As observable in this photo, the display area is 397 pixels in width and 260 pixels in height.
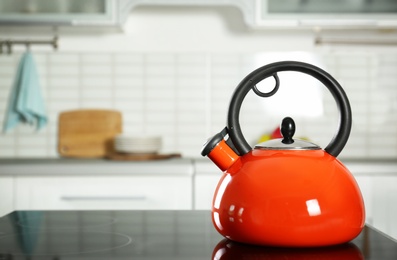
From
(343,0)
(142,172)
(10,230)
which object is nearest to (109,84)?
(142,172)

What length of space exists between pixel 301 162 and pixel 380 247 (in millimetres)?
190

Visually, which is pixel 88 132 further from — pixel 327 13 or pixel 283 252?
pixel 283 252

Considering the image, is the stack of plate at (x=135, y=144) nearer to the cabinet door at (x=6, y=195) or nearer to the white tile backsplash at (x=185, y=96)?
the white tile backsplash at (x=185, y=96)

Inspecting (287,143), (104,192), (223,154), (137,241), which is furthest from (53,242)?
(104,192)

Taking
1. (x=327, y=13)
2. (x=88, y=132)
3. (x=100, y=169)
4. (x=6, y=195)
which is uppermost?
(x=327, y=13)

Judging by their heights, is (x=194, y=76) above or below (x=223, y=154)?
above

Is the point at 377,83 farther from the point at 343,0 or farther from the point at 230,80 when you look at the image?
the point at 230,80

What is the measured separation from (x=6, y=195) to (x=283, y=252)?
1.98 m

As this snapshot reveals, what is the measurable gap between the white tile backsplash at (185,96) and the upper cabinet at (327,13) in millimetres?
328

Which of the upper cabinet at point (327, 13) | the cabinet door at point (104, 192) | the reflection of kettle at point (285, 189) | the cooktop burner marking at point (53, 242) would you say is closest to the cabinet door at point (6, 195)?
the cabinet door at point (104, 192)

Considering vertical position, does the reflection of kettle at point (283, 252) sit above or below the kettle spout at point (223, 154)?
below

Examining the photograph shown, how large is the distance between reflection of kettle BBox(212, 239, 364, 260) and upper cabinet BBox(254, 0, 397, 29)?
203cm

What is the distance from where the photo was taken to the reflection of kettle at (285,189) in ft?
3.07

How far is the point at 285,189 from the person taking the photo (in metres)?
0.94
